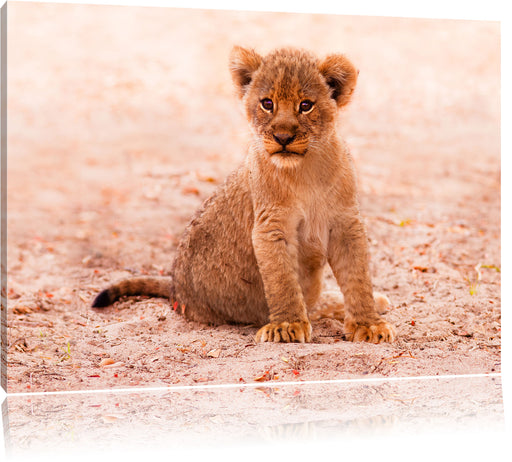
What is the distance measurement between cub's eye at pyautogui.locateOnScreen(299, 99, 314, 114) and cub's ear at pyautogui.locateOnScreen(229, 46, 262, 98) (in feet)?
1.42

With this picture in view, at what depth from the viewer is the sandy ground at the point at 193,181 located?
201 inches

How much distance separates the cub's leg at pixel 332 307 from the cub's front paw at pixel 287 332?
69 centimetres

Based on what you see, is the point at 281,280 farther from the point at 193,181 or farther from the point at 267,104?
the point at 193,181

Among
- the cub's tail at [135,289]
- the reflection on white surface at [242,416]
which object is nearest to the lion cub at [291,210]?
the reflection on white surface at [242,416]

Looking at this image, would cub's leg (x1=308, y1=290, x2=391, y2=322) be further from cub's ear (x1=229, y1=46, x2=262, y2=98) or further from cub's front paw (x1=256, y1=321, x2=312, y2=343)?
cub's ear (x1=229, y1=46, x2=262, y2=98)

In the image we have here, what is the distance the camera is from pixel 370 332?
514cm

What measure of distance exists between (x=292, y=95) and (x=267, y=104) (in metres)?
0.17

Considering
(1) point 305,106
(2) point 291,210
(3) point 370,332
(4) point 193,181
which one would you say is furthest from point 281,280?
(4) point 193,181

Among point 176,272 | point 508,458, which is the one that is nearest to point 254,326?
point 176,272

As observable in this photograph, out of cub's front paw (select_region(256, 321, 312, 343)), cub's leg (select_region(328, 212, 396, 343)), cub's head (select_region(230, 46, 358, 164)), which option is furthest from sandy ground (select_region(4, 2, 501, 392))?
cub's head (select_region(230, 46, 358, 164))

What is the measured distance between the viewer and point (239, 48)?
5148mm

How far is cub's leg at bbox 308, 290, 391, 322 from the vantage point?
5799 millimetres

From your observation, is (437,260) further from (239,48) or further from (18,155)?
(18,155)

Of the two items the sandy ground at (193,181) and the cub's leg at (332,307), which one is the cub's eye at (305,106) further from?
the cub's leg at (332,307)
